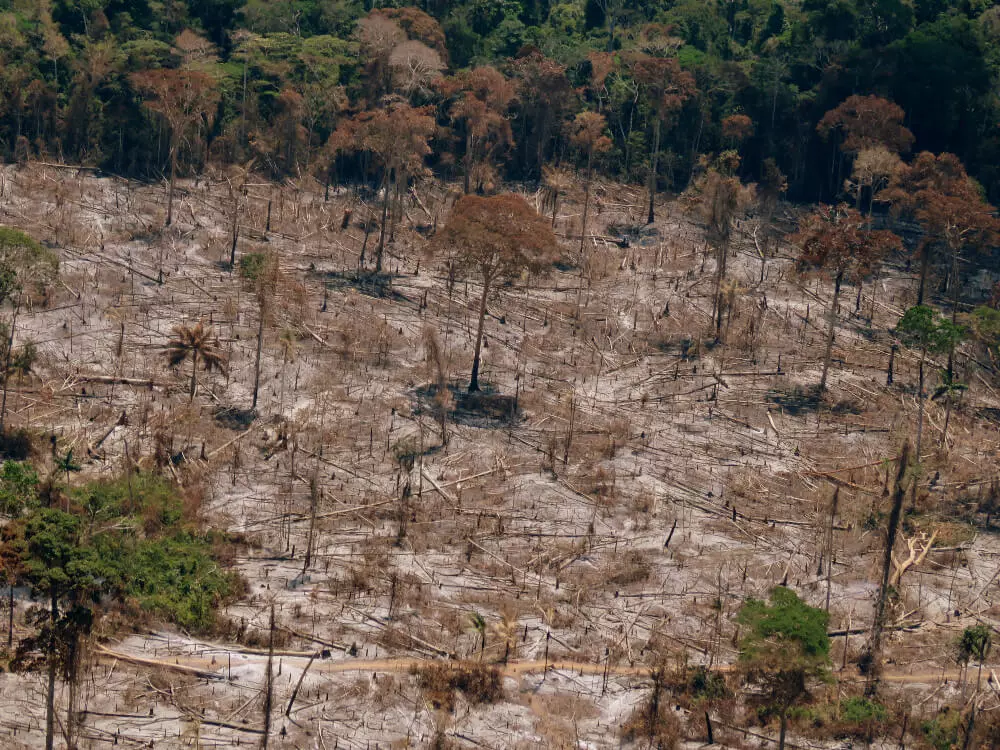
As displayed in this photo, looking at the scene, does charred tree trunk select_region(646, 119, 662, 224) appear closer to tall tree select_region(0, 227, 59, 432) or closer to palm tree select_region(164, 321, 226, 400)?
palm tree select_region(164, 321, 226, 400)

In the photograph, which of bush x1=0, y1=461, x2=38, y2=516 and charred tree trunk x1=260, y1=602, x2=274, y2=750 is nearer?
charred tree trunk x1=260, y1=602, x2=274, y2=750

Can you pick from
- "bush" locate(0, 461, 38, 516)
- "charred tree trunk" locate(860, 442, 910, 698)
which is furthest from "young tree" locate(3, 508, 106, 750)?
"charred tree trunk" locate(860, 442, 910, 698)

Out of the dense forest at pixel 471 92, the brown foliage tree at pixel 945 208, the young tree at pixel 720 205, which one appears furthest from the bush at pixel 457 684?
the dense forest at pixel 471 92

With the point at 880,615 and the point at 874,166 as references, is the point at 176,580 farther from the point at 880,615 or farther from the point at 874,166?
the point at 874,166

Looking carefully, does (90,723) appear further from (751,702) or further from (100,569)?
(751,702)

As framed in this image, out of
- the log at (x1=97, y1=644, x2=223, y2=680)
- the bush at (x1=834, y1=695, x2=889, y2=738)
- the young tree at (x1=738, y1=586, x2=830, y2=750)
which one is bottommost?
the log at (x1=97, y1=644, x2=223, y2=680)

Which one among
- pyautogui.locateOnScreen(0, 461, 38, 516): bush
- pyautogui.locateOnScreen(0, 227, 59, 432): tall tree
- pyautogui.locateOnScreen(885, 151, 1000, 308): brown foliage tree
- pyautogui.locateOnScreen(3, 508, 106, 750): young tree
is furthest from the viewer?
pyautogui.locateOnScreen(885, 151, 1000, 308): brown foliage tree

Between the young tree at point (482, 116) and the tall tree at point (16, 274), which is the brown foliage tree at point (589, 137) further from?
the tall tree at point (16, 274)

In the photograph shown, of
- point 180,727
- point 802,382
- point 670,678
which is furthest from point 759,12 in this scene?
point 180,727
